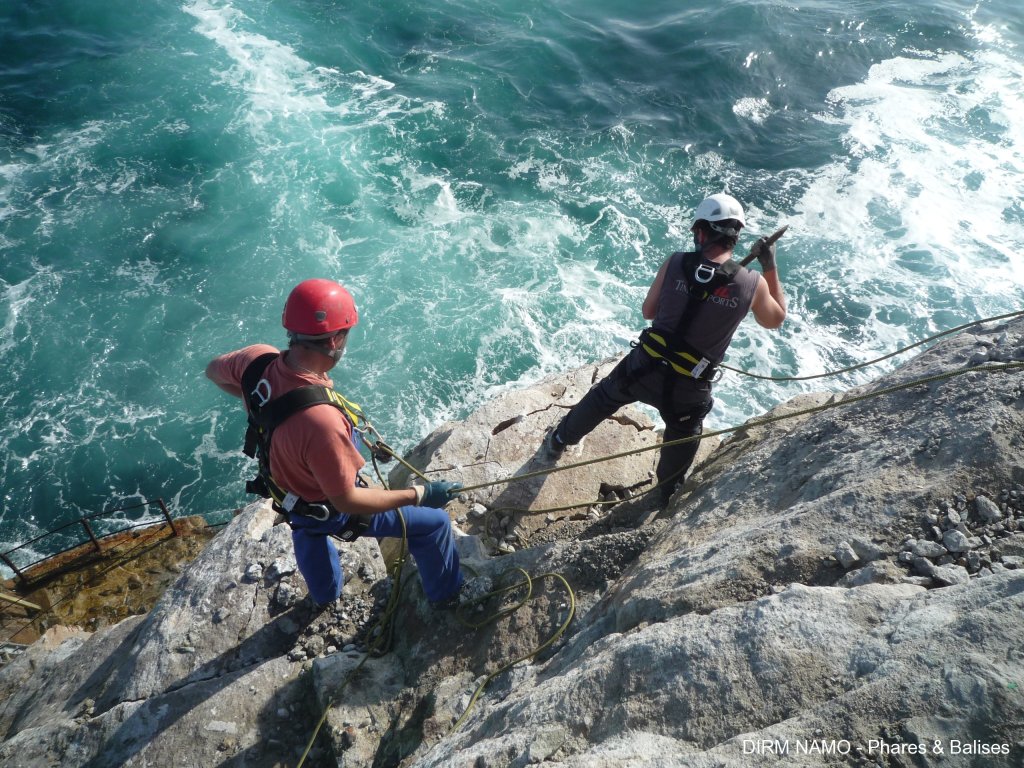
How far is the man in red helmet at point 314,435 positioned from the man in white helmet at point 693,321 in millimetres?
1605

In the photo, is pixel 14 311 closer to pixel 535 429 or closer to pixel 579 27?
pixel 535 429

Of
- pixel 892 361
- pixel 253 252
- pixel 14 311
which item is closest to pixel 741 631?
pixel 892 361

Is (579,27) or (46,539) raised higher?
(579,27)

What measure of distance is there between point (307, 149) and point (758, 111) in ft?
31.4

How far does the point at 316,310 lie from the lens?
2.99 metres

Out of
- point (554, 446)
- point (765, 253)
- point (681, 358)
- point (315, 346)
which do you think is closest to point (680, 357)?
point (681, 358)

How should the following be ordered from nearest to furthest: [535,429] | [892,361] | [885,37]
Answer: [535,429]
[892,361]
[885,37]

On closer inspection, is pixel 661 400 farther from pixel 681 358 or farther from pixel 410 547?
pixel 410 547

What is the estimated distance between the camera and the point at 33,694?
445 cm

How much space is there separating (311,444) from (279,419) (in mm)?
188

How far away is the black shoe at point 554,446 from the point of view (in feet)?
17.6

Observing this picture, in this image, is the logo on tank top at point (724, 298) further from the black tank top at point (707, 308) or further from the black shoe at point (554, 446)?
the black shoe at point (554, 446)

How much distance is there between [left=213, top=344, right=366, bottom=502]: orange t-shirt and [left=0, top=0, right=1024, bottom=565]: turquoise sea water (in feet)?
18.1

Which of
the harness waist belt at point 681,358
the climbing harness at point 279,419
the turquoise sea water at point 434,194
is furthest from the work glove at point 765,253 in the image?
the turquoise sea water at point 434,194
